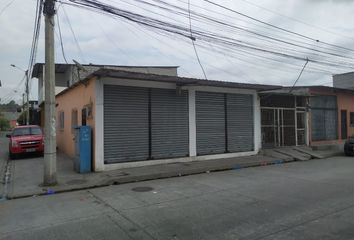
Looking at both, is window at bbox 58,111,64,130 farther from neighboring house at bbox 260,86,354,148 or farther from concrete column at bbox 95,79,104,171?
neighboring house at bbox 260,86,354,148

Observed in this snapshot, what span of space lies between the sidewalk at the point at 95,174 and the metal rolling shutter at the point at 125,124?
0.74 m

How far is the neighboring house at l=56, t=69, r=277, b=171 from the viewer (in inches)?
504

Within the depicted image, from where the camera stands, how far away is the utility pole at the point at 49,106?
33.0 feet

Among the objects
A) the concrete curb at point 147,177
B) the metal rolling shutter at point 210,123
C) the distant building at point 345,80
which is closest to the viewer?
the concrete curb at point 147,177

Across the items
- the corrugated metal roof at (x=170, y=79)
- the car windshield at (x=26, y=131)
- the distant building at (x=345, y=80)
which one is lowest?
the car windshield at (x=26, y=131)

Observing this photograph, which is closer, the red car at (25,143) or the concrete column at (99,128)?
the concrete column at (99,128)

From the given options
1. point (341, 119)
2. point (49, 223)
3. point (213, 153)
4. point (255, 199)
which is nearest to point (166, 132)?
point (213, 153)

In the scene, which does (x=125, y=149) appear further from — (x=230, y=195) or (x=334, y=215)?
(x=334, y=215)

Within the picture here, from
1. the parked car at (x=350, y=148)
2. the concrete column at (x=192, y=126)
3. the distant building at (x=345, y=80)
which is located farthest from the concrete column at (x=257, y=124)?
the distant building at (x=345, y=80)

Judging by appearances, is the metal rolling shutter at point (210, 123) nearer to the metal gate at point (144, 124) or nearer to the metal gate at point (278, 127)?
the metal gate at point (144, 124)

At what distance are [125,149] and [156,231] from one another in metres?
7.63

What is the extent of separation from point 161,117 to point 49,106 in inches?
202

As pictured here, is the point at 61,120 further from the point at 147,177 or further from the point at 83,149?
the point at 147,177

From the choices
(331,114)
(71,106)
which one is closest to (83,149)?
(71,106)
